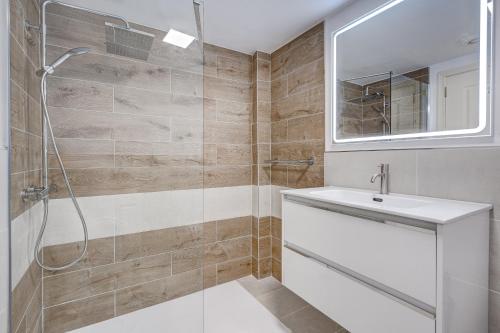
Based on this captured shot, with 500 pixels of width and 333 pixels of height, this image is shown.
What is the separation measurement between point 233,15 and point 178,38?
1.38 feet

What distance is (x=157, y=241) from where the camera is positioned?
1.74 metres

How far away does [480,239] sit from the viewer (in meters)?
0.96

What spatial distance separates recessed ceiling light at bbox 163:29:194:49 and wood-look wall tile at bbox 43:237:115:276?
4.56ft

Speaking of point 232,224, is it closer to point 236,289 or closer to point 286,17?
point 236,289

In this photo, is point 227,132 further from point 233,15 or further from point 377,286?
point 377,286

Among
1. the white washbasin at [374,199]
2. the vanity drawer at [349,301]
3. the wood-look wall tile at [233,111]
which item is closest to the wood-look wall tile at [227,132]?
the wood-look wall tile at [233,111]

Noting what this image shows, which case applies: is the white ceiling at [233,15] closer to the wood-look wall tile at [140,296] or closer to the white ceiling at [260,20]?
the white ceiling at [260,20]

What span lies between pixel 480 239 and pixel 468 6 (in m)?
1.03

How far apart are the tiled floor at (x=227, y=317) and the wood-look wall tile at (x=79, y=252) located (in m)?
0.41

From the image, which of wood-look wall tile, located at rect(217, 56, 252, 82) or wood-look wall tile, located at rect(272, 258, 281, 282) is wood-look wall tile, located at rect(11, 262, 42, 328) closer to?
wood-look wall tile, located at rect(272, 258, 281, 282)

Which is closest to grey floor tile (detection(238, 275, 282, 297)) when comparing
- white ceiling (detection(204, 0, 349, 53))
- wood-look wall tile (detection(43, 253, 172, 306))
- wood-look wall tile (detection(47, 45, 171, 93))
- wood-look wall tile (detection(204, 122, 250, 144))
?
wood-look wall tile (detection(43, 253, 172, 306))

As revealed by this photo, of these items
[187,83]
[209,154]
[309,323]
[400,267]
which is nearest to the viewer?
[400,267]

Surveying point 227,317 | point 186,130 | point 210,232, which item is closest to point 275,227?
point 210,232

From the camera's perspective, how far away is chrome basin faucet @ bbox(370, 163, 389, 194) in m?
1.32
